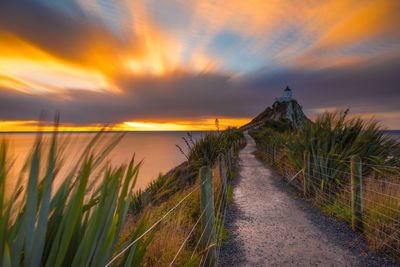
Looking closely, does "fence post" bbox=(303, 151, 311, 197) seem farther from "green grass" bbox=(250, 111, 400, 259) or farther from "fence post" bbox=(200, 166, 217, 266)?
"fence post" bbox=(200, 166, 217, 266)

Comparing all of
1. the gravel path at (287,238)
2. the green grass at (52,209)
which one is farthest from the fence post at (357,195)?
the green grass at (52,209)

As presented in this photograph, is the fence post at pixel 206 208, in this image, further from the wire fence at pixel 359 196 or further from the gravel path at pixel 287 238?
the wire fence at pixel 359 196

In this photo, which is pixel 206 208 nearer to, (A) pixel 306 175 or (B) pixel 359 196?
(B) pixel 359 196

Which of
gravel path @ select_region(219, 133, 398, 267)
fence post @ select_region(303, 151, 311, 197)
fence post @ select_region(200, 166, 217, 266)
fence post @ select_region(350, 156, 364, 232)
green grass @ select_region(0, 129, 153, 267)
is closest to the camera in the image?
green grass @ select_region(0, 129, 153, 267)

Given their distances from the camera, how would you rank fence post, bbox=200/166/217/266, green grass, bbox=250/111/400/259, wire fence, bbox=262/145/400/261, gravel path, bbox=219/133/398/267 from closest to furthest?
fence post, bbox=200/166/217/266 → gravel path, bbox=219/133/398/267 → wire fence, bbox=262/145/400/261 → green grass, bbox=250/111/400/259

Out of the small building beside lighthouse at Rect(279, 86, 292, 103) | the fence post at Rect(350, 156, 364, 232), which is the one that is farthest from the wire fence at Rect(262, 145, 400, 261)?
the small building beside lighthouse at Rect(279, 86, 292, 103)

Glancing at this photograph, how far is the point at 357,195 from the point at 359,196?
0.10 ft

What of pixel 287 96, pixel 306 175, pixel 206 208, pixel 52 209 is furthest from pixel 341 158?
pixel 287 96

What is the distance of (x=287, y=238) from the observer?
11.0 ft

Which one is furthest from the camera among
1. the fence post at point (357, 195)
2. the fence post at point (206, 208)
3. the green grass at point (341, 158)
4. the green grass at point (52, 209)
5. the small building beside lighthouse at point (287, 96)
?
the small building beside lighthouse at point (287, 96)

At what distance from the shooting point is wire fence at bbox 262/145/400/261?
2891 mm

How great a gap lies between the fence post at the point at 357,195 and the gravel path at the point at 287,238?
183 mm

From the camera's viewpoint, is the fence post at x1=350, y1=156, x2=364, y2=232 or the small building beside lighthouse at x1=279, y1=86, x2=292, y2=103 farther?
the small building beside lighthouse at x1=279, y1=86, x2=292, y2=103

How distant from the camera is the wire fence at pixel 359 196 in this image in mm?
2891
